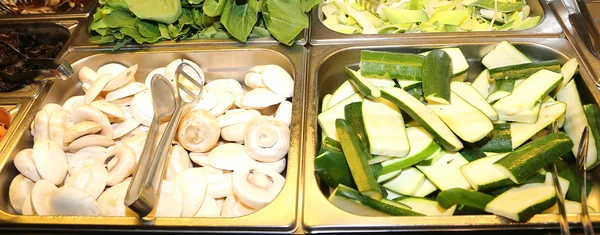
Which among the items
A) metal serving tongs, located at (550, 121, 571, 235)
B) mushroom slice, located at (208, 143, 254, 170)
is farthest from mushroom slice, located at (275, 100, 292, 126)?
metal serving tongs, located at (550, 121, 571, 235)

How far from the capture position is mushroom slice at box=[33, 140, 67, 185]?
1.24 m

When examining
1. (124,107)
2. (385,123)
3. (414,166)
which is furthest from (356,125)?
(124,107)

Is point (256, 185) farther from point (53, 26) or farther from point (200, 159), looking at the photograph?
point (53, 26)

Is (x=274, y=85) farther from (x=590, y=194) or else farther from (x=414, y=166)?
(x=590, y=194)

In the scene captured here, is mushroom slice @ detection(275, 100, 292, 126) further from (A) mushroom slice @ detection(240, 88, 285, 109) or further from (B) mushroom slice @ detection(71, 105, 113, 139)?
(B) mushroom slice @ detection(71, 105, 113, 139)

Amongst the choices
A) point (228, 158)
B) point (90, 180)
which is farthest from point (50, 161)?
point (228, 158)

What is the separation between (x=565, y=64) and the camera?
4.59 ft

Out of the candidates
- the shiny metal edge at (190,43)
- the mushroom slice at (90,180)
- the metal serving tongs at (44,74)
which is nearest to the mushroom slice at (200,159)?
the mushroom slice at (90,180)

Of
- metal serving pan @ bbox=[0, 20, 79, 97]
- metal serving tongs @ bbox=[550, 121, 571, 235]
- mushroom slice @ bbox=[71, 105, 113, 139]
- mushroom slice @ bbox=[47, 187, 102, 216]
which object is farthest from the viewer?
metal serving pan @ bbox=[0, 20, 79, 97]

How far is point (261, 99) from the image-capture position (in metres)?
1.43

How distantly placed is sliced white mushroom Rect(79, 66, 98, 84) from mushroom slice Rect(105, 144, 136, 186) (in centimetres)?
41

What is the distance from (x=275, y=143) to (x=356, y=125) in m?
0.23

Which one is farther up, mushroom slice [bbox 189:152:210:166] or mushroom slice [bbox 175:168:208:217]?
mushroom slice [bbox 175:168:208:217]

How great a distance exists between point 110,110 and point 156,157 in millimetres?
359
